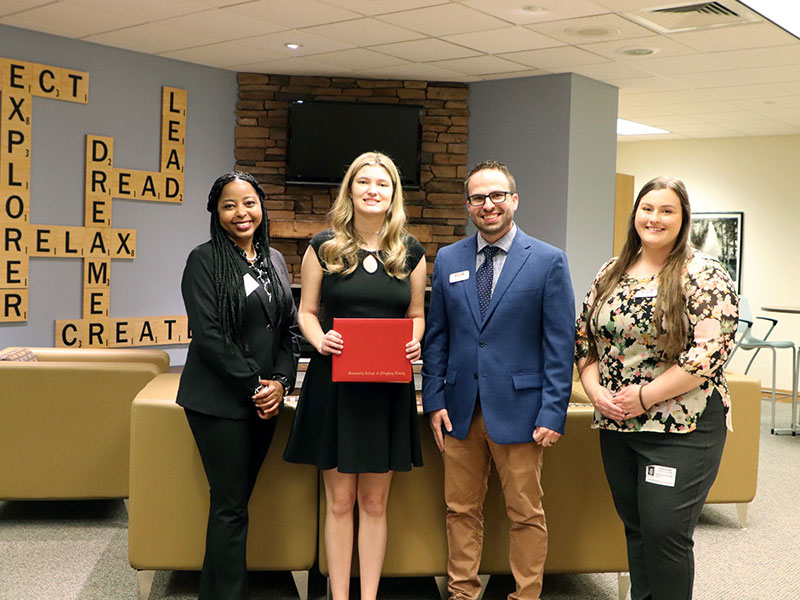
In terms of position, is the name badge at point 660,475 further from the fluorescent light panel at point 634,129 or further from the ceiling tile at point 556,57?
the fluorescent light panel at point 634,129

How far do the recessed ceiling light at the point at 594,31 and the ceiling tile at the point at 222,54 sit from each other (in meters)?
2.23

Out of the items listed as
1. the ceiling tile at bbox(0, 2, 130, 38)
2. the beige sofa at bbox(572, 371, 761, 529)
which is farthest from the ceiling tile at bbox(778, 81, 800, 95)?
the ceiling tile at bbox(0, 2, 130, 38)

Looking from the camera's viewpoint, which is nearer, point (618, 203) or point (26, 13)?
point (26, 13)

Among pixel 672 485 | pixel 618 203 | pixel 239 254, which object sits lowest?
pixel 672 485

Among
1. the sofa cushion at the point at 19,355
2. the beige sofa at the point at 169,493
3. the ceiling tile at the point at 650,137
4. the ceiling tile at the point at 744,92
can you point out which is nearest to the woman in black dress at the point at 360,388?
the beige sofa at the point at 169,493

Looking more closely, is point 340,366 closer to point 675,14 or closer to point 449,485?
point 449,485

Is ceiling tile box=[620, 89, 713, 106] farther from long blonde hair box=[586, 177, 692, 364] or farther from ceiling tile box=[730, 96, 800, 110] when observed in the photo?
long blonde hair box=[586, 177, 692, 364]

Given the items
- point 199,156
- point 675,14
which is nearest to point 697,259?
point 675,14

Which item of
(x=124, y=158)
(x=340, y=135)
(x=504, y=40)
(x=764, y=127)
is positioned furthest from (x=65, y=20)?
(x=764, y=127)

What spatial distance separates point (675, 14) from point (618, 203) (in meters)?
3.20

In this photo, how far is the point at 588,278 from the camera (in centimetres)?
687

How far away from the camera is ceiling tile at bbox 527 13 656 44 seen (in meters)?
4.95

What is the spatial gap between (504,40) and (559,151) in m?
1.35

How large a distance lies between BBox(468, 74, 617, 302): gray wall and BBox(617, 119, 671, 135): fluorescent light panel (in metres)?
1.96
